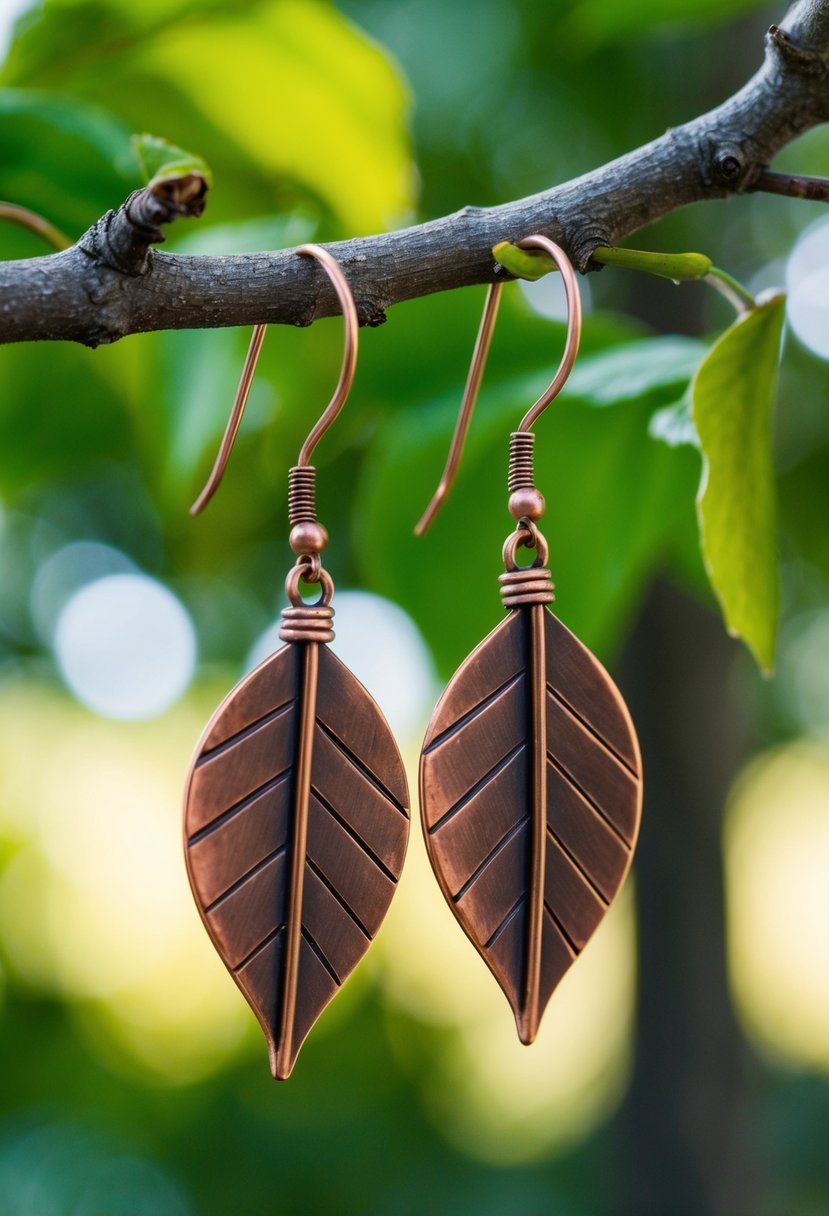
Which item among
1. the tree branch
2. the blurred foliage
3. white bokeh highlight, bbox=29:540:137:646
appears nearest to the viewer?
the tree branch

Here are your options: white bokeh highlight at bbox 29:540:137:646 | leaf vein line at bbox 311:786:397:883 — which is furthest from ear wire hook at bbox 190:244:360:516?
white bokeh highlight at bbox 29:540:137:646

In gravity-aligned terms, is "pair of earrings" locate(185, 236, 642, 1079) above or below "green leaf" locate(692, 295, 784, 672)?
below

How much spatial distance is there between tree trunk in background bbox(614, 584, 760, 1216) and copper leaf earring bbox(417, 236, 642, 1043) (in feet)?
3.00

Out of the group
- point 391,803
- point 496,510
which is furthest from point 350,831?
point 496,510

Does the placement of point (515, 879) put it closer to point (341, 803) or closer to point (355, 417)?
point (341, 803)

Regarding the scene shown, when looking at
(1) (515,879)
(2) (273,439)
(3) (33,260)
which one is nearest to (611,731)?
(1) (515,879)

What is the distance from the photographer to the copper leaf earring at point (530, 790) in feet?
1.10

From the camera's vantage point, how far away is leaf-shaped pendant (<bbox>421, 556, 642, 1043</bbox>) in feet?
1.10

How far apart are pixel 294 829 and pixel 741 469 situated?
0.74 feet

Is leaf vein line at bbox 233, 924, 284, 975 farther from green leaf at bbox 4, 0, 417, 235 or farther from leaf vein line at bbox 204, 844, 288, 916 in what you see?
green leaf at bbox 4, 0, 417, 235

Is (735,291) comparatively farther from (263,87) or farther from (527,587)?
(263,87)

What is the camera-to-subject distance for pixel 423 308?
67 cm

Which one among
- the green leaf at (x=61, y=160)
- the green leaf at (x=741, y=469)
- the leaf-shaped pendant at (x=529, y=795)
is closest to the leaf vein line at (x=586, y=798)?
the leaf-shaped pendant at (x=529, y=795)

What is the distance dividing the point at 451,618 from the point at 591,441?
0.13 meters
